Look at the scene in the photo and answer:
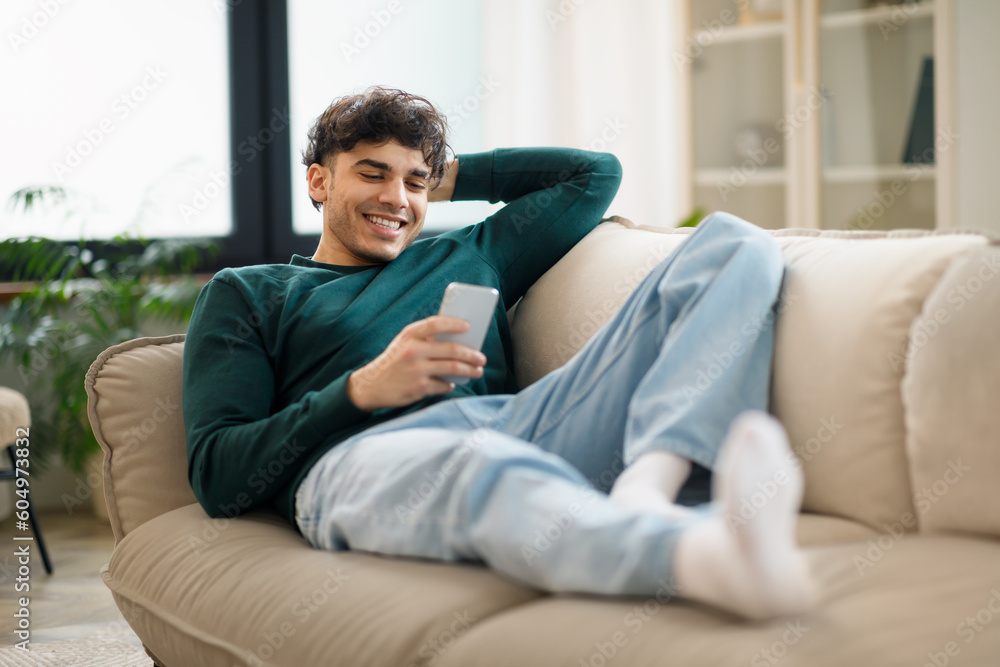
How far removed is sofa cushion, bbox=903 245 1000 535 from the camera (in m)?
0.92

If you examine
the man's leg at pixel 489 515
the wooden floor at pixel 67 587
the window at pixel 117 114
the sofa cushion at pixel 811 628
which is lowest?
the wooden floor at pixel 67 587

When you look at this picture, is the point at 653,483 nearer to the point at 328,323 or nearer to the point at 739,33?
the point at 328,323

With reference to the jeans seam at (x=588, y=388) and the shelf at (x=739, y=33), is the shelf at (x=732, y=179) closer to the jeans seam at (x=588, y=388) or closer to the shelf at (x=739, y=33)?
the shelf at (x=739, y=33)

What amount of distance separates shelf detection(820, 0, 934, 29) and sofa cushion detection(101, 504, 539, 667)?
228 centimetres

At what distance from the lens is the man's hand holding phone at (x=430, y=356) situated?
1098 millimetres

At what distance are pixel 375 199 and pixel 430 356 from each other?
445mm

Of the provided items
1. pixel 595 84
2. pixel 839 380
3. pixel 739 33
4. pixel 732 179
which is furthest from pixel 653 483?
pixel 595 84

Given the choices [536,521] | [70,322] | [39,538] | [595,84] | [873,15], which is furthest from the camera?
[595,84]

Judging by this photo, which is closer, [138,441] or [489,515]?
[489,515]

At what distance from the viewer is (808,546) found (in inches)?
38.1

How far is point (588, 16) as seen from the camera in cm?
324

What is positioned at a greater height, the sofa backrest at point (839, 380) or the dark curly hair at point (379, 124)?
the dark curly hair at point (379, 124)

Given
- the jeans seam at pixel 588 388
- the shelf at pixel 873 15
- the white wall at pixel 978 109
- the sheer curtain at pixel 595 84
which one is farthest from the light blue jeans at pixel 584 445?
the sheer curtain at pixel 595 84

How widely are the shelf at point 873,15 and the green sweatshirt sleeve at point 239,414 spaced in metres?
2.13
